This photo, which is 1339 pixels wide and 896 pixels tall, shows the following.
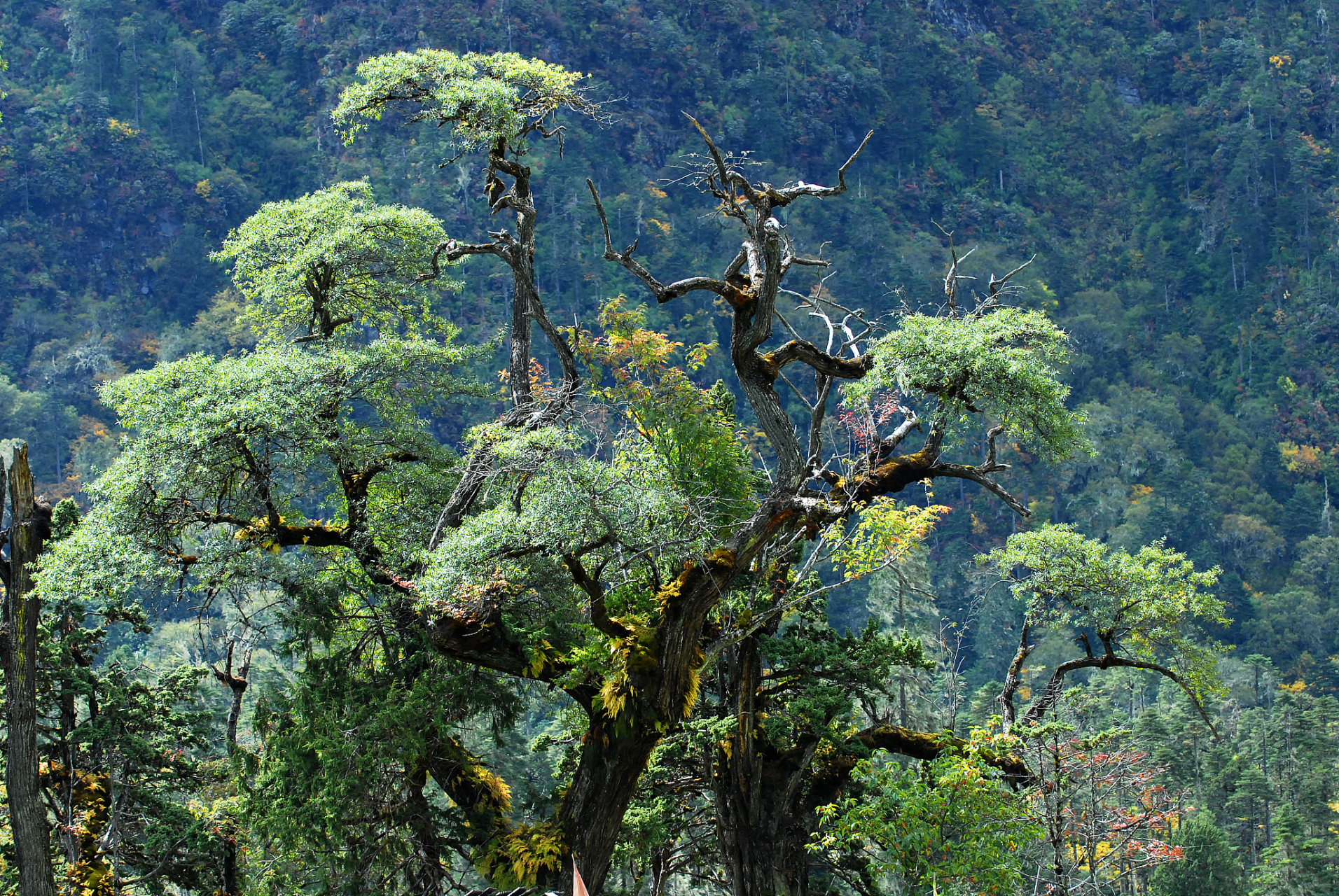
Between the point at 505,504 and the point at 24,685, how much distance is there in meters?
4.16

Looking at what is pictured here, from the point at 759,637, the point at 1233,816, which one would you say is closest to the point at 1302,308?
the point at 1233,816

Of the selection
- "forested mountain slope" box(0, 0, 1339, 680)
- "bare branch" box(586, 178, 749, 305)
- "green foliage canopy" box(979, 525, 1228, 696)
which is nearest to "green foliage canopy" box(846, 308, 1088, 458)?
"bare branch" box(586, 178, 749, 305)

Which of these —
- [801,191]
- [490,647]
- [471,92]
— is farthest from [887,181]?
[490,647]

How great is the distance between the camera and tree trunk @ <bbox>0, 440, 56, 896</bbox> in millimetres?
9930

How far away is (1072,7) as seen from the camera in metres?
106

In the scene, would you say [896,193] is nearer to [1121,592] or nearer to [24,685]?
[1121,592]

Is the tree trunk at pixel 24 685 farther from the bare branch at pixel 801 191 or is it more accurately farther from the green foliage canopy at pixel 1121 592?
the green foliage canopy at pixel 1121 592

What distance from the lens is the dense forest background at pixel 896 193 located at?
72062 millimetres

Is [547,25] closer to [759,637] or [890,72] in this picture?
[890,72]

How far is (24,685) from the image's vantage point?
10.2 metres

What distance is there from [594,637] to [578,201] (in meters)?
69.9

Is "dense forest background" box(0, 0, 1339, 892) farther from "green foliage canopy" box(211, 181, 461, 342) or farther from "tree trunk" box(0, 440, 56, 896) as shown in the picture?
"tree trunk" box(0, 440, 56, 896)

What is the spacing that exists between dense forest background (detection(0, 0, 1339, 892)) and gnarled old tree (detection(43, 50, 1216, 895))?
4668 centimetres

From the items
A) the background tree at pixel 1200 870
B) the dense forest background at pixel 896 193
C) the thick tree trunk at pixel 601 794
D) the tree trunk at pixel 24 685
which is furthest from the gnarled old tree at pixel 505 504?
the dense forest background at pixel 896 193
